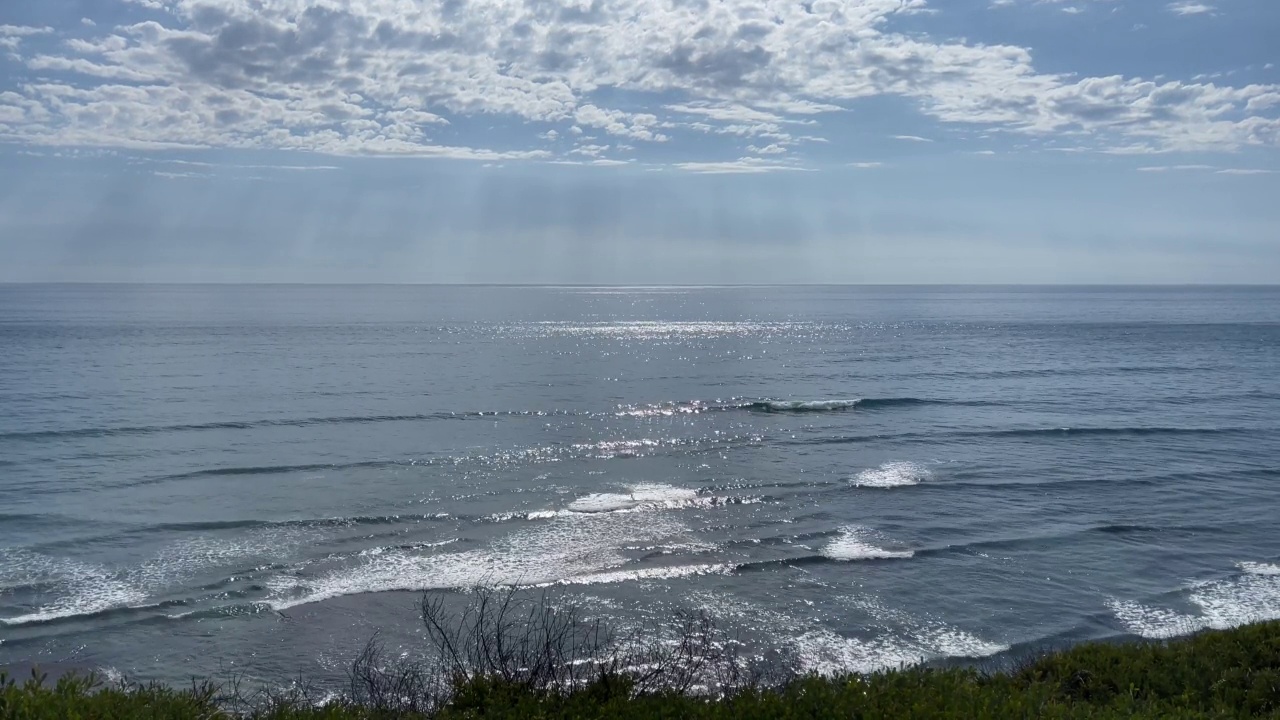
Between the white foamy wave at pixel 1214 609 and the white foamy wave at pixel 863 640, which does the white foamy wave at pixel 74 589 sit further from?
the white foamy wave at pixel 1214 609

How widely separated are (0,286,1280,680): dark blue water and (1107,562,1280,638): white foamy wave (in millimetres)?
94

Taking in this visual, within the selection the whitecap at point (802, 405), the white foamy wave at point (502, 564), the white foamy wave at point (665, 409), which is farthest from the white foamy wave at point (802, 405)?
the white foamy wave at point (502, 564)

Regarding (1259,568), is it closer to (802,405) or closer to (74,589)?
(74,589)

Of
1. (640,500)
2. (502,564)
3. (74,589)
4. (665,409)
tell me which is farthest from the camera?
(665,409)

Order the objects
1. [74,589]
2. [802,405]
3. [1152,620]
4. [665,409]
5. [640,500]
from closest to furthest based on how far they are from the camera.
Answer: [1152,620] < [74,589] < [640,500] < [665,409] < [802,405]

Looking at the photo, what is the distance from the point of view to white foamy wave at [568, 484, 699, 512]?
24078 mm

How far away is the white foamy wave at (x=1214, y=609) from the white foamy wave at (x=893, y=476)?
9932mm

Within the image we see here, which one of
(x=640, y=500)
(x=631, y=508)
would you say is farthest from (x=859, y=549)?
(x=640, y=500)

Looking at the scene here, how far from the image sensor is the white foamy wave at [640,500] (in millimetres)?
24078

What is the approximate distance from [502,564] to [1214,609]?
13.6m

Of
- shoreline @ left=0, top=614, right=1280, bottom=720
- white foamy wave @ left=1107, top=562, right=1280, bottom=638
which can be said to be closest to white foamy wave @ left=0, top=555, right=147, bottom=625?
shoreline @ left=0, top=614, right=1280, bottom=720

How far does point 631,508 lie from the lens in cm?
2400

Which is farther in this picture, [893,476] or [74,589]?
[893,476]

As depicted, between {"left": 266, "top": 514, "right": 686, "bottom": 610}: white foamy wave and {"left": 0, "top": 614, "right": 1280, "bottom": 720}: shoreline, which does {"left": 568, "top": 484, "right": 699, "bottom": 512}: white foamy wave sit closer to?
{"left": 266, "top": 514, "right": 686, "bottom": 610}: white foamy wave
